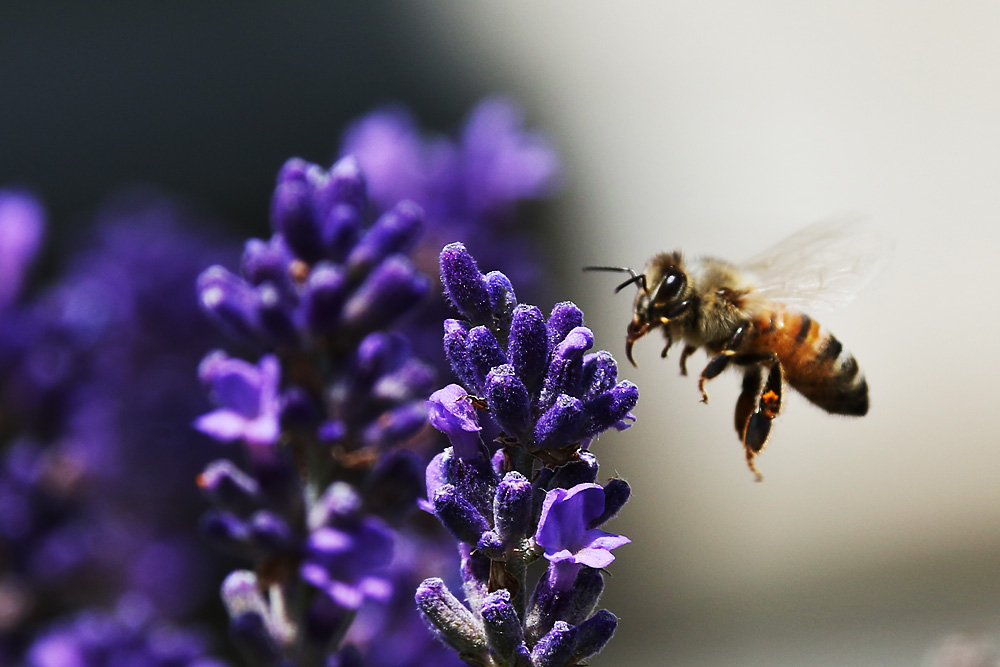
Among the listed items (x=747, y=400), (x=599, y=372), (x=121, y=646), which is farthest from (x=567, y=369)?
(x=121, y=646)

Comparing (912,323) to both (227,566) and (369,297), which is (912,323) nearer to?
(227,566)

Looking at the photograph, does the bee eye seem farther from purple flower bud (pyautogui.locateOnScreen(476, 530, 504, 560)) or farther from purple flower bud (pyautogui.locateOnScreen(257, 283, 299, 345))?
purple flower bud (pyautogui.locateOnScreen(476, 530, 504, 560))

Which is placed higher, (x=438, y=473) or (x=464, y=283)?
(x=464, y=283)

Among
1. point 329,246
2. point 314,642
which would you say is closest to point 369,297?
point 329,246

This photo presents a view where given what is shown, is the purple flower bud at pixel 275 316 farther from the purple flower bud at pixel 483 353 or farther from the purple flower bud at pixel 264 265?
the purple flower bud at pixel 483 353

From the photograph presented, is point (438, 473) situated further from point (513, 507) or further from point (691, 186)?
point (691, 186)

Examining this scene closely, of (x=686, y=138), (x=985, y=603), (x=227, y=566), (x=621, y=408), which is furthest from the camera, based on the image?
(x=686, y=138)

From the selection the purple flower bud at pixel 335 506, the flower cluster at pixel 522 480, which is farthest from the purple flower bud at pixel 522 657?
the purple flower bud at pixel 335 506

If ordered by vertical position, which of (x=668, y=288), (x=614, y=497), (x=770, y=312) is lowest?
(x=614, y=497)

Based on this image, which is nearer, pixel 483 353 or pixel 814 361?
pixel 483 353
